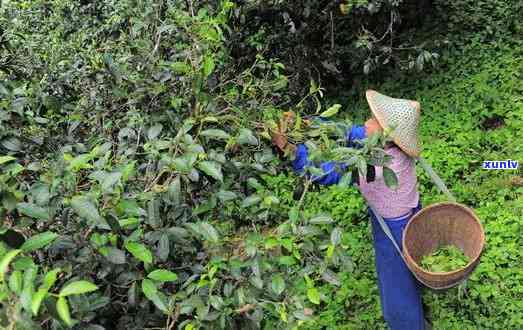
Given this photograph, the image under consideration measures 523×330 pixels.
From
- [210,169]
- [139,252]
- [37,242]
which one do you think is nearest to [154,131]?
[210,169]

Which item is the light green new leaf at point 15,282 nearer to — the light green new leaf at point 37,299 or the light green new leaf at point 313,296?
the light green new leaf at point 37,299

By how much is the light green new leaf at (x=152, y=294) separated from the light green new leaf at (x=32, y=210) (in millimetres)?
272

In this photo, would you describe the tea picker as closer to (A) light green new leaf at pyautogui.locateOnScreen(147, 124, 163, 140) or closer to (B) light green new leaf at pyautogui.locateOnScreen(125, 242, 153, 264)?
(A) light green new leaf at pyautogui.locateOnScreen(147, 124, 163, 140)

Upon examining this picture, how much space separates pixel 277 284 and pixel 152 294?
12.9 inches

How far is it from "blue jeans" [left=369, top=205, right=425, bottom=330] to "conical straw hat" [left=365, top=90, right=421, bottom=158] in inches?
15.2

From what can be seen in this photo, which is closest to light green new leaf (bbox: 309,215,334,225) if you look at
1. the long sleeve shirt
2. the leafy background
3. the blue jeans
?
the leafy background

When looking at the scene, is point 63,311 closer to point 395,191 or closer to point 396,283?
point 395,191

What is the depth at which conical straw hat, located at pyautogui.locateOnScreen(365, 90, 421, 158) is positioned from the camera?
2.60 metres

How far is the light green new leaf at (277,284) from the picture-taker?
1454mm

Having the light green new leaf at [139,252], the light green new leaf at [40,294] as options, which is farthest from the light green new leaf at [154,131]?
the light green new leaf at [40,294]

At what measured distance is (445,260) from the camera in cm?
278

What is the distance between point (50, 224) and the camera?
4.81 ft

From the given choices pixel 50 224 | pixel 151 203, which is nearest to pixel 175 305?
pixel 151 203

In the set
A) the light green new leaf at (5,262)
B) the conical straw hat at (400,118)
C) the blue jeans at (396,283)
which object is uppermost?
the light green new leaf at (5,262)
